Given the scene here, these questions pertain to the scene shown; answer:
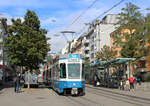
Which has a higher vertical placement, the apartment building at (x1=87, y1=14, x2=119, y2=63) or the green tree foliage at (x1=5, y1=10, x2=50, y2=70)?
the apartment building at (x1=87, y1=14, x2=119, y2=63)

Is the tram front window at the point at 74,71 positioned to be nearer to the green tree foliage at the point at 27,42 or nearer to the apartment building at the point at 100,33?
the green tree foliage at the point at 27,42

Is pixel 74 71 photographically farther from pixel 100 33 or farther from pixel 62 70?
pixel 100 33

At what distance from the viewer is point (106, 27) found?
3120 inches

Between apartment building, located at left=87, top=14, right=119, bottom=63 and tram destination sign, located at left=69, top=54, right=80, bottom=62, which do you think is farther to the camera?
apartment building, located at left=87, top=14, right=119, bottom=63

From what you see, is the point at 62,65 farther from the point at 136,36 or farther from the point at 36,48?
the point at 136,36

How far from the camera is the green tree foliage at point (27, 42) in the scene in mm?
27516

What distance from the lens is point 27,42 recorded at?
27391 mm

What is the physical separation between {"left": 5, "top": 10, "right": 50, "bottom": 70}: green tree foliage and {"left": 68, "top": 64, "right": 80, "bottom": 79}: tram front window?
30.5 feet

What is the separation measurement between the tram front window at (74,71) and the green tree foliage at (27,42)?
30.5 ft

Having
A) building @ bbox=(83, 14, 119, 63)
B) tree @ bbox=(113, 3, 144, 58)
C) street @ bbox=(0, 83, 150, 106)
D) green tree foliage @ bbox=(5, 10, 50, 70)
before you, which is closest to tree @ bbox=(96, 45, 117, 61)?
tree @ bbox=(113, 3, 144, 58)

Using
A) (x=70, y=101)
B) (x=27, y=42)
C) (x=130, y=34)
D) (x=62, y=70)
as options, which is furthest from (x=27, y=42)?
(x=130, y=34)

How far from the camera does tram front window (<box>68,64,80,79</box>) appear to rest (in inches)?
736

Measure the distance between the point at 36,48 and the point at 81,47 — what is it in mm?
68864

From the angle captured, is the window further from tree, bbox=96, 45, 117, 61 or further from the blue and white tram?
tree, bbox=96, 45, 117, 61
